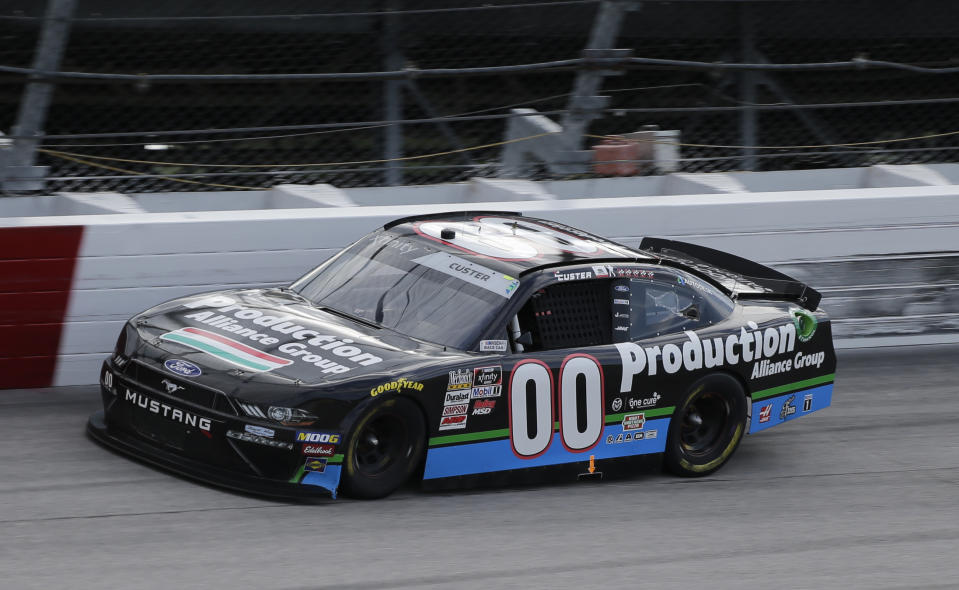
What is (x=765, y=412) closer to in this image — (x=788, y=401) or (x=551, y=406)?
(x=788, y=401)

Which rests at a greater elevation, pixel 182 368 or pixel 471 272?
pixel 471 272

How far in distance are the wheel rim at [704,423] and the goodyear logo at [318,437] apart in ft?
7.18

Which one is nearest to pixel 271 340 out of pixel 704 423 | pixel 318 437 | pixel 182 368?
pixel 182 368

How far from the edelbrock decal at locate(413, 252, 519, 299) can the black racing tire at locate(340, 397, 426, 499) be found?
847 mm

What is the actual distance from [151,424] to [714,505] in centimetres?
275

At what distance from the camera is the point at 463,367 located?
5.79 meters

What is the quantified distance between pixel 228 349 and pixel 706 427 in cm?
271

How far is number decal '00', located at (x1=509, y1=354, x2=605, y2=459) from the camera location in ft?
19.6

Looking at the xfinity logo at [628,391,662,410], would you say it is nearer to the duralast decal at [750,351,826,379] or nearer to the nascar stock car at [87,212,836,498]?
the nascar stock car at [87,212,836,498]

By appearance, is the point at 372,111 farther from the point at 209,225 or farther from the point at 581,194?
the point at 209,225

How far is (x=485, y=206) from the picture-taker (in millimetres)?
9336

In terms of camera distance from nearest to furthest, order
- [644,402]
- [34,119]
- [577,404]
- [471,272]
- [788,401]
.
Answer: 1. [577,404]
2. [471,272]
3. [644,402]
4. [788,401]
5. [34,119]

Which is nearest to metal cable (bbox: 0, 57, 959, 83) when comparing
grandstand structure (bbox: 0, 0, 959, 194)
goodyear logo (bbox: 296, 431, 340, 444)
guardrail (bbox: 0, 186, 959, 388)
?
grandstand structure (bbox: 0, 0, 959, 194)

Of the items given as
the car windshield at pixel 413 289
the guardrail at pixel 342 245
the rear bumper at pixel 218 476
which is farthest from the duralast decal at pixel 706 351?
the guardrail at pixel 342 245
